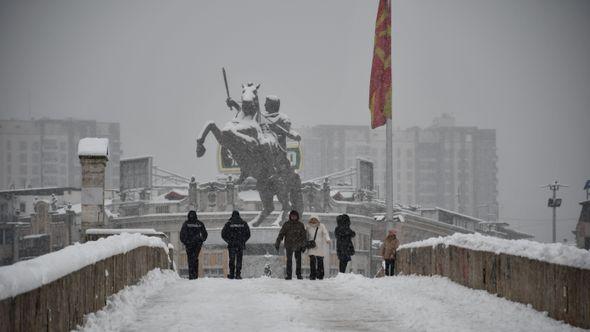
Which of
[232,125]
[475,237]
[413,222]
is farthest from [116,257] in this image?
[413,222]

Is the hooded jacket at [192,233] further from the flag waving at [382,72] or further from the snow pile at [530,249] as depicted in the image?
the flag waving at [382,72]

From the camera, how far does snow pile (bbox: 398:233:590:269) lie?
398 inches

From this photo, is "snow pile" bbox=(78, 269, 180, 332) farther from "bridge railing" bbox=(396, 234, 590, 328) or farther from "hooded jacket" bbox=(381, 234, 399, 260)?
"hooded jacket" bbox=(381, 234, 399, 260)

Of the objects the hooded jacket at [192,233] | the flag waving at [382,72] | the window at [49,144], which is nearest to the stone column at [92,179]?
the hooded jacket at [192,233]

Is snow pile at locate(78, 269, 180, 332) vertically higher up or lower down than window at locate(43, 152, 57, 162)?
lower down

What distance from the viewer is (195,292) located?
14.2m

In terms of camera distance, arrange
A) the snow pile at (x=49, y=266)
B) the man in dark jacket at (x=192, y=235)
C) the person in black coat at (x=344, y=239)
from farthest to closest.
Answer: the person in black coat at (x=344, y=239)
the man in dark jacket at (x=192, y=235)
the snow pile at (x=49, y=266)

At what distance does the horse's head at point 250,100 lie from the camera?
4519cm

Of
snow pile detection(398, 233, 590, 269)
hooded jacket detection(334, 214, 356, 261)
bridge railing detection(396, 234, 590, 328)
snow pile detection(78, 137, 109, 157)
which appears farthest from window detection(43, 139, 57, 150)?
snow pile detection(398, 233, 590, 269)

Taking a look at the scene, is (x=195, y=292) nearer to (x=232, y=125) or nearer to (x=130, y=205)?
(x=232, y=125)

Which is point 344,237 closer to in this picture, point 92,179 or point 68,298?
point 92,179

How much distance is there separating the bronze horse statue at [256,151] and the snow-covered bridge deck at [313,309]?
29.8 m

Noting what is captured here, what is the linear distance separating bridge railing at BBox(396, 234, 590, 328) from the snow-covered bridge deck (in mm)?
158

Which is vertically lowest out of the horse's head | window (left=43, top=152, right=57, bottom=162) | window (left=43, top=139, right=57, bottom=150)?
the horse's head
